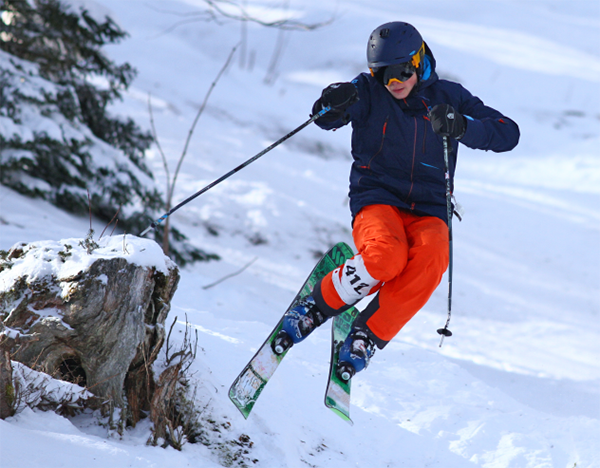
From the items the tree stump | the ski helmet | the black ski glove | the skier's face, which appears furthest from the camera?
the skier's face

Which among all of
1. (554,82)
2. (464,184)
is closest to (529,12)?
(554,82)

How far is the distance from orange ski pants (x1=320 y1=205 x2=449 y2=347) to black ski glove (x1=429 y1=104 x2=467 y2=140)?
21.9 inches

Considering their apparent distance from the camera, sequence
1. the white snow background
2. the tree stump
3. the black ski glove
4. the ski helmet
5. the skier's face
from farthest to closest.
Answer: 1. the white snow background
2. the skier's face
3. the ski helmet
4. the black ski glove
5. the tree stump

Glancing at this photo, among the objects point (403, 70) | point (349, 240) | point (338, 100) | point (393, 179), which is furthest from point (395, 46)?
point (349, 240)

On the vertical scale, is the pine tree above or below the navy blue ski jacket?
below

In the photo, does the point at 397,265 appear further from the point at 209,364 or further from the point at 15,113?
the point at 15,113

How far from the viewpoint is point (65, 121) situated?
684 cm

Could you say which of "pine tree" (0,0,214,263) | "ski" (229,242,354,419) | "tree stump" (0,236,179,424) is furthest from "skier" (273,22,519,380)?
"pine tree" (0,0,214,263)

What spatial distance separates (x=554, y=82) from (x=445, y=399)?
1955 centimetres

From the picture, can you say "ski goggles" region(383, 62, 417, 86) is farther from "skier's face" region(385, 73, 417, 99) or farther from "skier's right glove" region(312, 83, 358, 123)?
"skier's right glove" region(312, 83, 358, 123)

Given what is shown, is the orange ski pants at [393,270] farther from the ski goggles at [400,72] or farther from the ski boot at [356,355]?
the ski goggles at [400,72]

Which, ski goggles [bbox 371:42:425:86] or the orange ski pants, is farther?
ski goggles [bbox 371:42:425:86]

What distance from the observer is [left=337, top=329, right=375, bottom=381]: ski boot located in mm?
3211

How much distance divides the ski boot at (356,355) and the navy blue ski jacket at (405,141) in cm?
78
